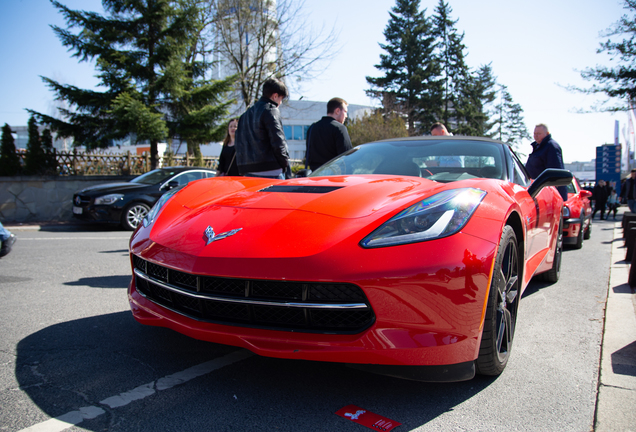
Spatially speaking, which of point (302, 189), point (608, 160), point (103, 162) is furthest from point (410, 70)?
point (302, 189)

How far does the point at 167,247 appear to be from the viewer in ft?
7.16

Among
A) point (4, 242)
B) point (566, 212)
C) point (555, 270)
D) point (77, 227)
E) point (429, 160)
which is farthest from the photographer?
point (77, 227)

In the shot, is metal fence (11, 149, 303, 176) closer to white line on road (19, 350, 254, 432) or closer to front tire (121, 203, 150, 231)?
front tire (121, 203, 150, 231)

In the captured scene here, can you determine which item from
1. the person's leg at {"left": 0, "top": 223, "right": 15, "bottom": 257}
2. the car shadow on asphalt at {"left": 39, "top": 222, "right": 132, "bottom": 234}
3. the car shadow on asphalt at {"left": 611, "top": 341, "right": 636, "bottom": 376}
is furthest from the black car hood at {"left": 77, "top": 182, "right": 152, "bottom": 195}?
the car shadow on asphalt at {"left": 611, "top": 341, "right": 636, "bottom": 376}

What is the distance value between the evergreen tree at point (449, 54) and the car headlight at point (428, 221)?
4286 centimetres

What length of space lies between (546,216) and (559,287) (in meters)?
1.19

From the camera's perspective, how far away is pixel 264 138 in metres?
4.52

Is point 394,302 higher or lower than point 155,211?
lower

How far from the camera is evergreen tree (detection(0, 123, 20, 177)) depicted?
12453mm

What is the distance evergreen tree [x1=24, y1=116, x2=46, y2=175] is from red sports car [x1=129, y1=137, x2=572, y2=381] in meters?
12.7

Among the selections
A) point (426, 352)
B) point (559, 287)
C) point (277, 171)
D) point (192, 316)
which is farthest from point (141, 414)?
point (559, 287)

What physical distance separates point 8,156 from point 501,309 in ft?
46.2

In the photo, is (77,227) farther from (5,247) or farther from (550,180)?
(550,180)

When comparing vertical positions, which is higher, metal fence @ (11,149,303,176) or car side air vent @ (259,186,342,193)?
metal fence @ (11,149,303,176)
